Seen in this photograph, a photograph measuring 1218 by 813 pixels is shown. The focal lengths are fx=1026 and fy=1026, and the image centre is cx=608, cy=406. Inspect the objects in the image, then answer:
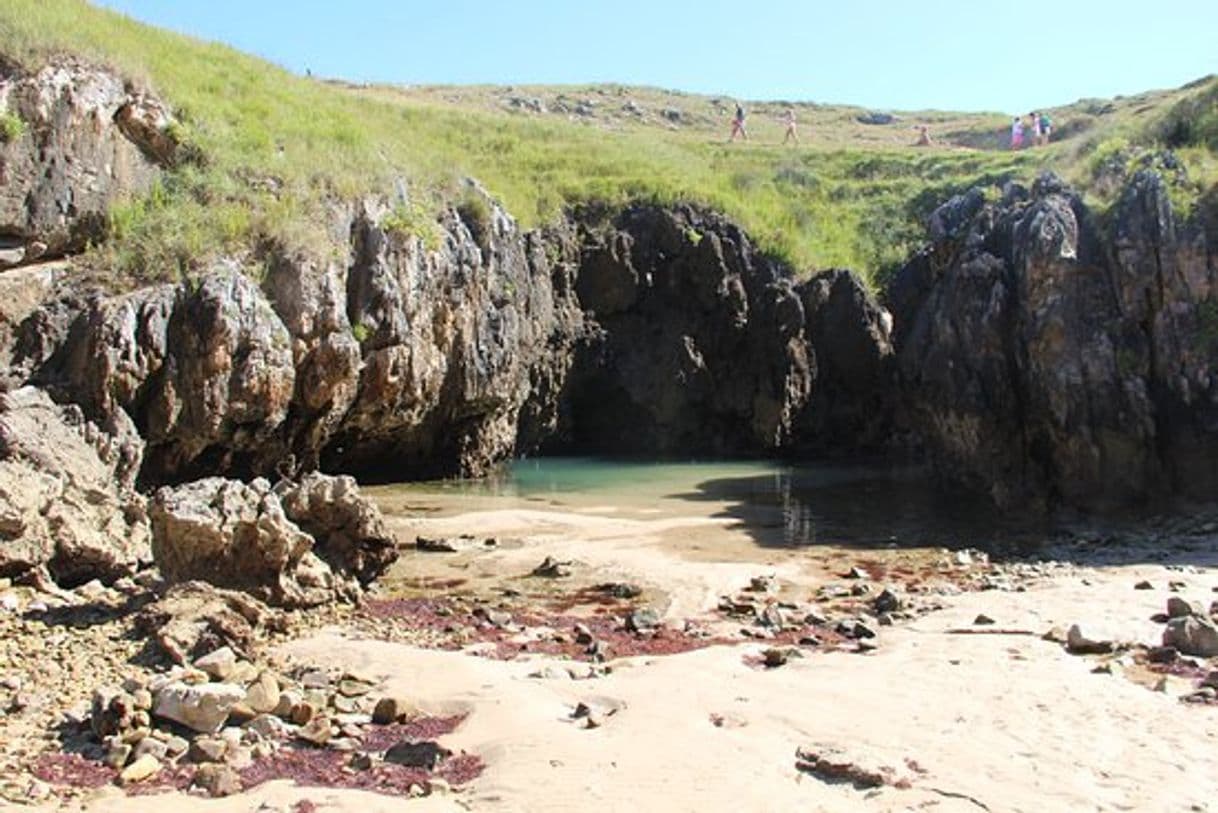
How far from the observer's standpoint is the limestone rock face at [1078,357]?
20531mm

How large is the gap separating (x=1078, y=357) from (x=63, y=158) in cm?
2024

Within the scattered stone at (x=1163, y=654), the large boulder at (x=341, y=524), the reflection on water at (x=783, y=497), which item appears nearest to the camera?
the scattered stone at (x=1163, y=654)

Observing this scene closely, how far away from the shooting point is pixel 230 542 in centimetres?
1226

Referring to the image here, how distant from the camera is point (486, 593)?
47.6ft

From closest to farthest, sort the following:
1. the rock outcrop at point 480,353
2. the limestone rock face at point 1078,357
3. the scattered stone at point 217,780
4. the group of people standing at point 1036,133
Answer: the scattered stone at point 217,780, the rock outcrop at point 480,353, the limestone rock face at point 1078,357, the group of people standing at point 1036,133

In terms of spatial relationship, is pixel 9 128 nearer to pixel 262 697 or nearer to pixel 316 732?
pixel 262 697

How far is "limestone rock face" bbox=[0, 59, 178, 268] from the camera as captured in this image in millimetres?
18078

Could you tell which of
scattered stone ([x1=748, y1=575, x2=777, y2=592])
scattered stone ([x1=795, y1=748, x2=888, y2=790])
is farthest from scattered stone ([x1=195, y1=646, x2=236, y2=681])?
scattered stone ([x1=748, y1=575, x2=777, y2=592])

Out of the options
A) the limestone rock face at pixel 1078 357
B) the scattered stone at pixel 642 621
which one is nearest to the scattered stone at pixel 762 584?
the scattered stone at pixel 642 621

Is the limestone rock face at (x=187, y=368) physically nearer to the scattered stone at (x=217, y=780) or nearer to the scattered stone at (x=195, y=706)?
the scattered stone at (x=195, y=706)

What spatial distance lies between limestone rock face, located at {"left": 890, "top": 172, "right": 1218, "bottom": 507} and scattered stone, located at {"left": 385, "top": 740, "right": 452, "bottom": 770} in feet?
56.1

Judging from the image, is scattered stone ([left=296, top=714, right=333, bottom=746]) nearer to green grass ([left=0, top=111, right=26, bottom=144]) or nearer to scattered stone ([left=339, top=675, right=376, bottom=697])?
scattered stone ([left=339, top=675, right=376, bottom=697])

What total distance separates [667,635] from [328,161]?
1704 cm

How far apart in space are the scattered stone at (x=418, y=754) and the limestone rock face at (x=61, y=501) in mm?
6665
